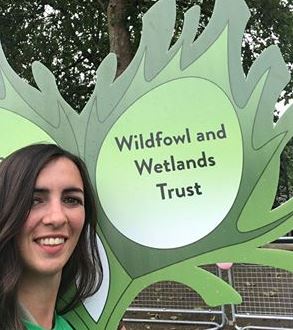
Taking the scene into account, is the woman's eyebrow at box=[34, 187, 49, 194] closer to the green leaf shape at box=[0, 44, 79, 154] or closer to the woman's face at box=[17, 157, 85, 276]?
the woman's face at box=[17, 157, 85, 276]

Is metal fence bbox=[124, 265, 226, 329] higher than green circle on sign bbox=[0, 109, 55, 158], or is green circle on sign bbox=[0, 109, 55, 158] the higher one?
green circle on sign bbox=[0, 109, 55, 158]

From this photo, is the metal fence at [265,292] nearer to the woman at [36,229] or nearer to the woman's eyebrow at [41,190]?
the woman at [36,229]

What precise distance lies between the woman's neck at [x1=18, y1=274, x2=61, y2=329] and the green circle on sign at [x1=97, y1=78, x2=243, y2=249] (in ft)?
1.37

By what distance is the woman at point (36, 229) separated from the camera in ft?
5.36

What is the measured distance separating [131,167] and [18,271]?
2.03 ft

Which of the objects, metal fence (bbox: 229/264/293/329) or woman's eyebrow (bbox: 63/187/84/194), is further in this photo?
metal fence (bbox: 229/264/293/329)

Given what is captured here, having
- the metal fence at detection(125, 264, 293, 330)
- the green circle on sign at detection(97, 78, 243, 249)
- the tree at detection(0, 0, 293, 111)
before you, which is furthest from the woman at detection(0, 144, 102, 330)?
the tree at detection(0, 0, 293, 111)

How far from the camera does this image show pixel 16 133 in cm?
225

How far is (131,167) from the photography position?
2.06 metres

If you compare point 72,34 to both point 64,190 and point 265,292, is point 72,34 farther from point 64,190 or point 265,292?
point 64,190

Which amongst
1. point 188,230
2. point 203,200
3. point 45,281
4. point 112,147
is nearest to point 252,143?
point 203,200

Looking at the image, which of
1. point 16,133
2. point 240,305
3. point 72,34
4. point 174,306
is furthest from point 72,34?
point 16,133

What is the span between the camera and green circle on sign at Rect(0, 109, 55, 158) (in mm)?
2193

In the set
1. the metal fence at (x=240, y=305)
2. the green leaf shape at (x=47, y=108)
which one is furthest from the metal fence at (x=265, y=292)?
the green leaf shape at (x=47, y=108)
